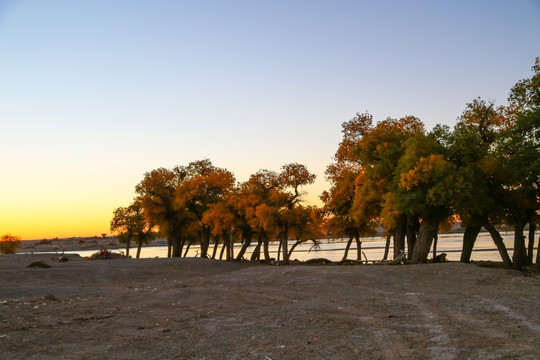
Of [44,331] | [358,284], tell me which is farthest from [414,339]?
[358,284]

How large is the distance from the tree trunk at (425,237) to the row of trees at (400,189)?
8 cm

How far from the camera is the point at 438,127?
34.9 meters

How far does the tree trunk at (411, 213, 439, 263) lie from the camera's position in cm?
3347

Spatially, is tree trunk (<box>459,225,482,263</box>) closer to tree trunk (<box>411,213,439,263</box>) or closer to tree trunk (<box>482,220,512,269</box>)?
tree trunk (<box>482,220,512,269</box>)

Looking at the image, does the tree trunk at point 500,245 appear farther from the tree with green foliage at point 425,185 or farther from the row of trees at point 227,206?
the row of trees at point 227,206

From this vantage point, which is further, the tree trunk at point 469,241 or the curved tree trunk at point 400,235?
the curved tree trunk at point 400,235

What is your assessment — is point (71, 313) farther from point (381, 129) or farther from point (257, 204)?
point (257, 204)

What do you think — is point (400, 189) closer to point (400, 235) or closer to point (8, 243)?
point (400, 235)

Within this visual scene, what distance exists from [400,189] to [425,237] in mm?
4772

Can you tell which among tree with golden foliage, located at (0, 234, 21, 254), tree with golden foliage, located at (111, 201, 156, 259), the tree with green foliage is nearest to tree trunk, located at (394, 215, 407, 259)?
the tree with green foliage

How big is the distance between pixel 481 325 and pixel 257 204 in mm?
37822

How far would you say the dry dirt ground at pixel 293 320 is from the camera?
9758 mm

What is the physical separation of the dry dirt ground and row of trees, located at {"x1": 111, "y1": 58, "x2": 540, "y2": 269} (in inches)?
275

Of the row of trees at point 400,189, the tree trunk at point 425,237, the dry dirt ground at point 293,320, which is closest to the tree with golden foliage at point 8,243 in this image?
the row of trees at point 400,189
